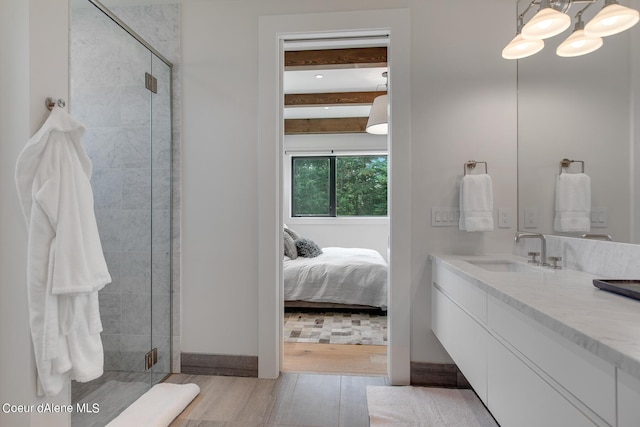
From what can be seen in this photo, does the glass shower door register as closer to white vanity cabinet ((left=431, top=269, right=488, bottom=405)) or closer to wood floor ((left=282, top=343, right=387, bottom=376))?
wood floor ((left=282, top=343, right=387, bottom=376))

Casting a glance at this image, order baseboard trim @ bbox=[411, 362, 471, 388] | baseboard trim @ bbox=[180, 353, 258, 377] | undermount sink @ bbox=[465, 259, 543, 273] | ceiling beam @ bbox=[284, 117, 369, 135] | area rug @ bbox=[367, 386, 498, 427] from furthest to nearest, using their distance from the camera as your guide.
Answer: ceiling beam @ bbox=[284, 117, 369, 135], baseboard trim @ bbox=[180, 353, 258, 377], baseboard trim @ bbox=[411, 362, 471, 388], undermount sink @ bbox=[465, 259, 543, 273], area rug @ bbox=[367, 386, 498, 427]

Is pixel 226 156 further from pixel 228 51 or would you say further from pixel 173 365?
pixel 173 365

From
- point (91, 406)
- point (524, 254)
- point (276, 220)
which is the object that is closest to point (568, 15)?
point (524, 254)

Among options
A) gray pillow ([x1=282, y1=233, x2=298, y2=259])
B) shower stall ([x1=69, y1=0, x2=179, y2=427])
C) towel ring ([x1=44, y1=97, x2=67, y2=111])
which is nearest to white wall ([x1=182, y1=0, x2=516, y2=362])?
shower stall ([x1=69, y1=0, x2=179, y2=427])

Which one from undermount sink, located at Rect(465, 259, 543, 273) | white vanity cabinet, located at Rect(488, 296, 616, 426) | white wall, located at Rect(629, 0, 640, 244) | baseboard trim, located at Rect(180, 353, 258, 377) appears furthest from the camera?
baseboard trim, located at Rect(180, 353, 258, 377)

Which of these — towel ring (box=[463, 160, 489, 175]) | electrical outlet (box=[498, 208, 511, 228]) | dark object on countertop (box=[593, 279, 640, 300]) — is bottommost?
dark object on countertop (box=[593, 279, 640, 300])

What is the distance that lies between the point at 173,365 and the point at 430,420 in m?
1.70

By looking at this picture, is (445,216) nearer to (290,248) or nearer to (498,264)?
(498,264)

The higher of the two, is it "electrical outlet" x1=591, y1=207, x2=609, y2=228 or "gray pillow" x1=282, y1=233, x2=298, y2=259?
"electrical outlet" x1=591, y1=207, x2=609, y2=228

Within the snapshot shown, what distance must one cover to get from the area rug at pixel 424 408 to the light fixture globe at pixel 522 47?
1.95 meters

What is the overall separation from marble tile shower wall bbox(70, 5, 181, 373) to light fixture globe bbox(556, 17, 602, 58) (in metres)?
2.34

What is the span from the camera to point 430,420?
72.2 inches

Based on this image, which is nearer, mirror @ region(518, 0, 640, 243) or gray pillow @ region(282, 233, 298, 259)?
mirror @ region(518, 0, 640, 243)

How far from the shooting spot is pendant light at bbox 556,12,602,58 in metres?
1.58
